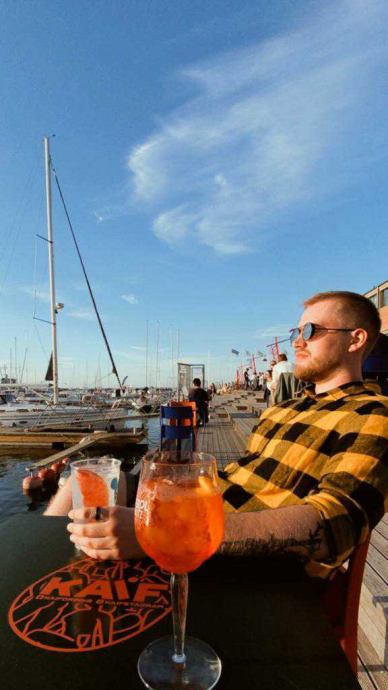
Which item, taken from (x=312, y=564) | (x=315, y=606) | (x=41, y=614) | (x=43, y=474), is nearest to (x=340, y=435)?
(x=312, y=564)

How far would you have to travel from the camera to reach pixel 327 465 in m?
1.31

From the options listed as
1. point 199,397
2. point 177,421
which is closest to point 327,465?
point 177,421

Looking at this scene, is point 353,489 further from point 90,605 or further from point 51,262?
point 51,262

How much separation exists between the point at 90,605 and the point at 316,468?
3.22ft

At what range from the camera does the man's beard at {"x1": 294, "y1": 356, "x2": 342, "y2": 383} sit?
6.42 feet

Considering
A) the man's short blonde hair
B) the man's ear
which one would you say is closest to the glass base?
the man's ear

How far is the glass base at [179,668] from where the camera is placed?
645 mm

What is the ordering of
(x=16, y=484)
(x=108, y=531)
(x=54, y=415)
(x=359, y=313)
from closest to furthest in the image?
(x=108, y=531) → (x=359, y=313) → (x=16, y=484) → (x=54, y=415)

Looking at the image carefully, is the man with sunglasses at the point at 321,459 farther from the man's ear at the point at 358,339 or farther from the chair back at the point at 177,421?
the chair back at the point at 177,421

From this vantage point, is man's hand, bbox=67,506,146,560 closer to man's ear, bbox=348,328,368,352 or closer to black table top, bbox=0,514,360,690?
black table top, bbox=0,514,360,690

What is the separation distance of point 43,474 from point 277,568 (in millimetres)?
9998

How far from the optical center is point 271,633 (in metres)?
0.77

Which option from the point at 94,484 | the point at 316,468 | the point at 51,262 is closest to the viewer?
the point at 94,484

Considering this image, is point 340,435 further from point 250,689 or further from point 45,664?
point 45,664
